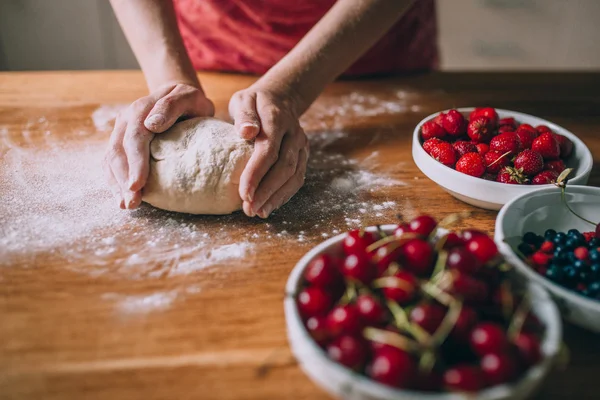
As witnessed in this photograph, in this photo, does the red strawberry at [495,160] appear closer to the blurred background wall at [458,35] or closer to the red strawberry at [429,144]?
the red strawberry at [429,144]

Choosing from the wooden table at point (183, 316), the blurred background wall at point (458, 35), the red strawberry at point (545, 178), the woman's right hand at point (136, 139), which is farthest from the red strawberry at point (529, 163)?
the blurred background wall at point (458, 35)

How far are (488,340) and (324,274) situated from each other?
0.22m

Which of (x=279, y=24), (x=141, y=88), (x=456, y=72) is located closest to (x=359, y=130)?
(x=279, y=24)

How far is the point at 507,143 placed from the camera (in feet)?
3.52

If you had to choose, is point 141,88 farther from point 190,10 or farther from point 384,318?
point 384,318

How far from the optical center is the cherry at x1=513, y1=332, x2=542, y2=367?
1.99 feet

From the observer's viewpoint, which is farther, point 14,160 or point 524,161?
point 14,160

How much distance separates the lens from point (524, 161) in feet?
3.42

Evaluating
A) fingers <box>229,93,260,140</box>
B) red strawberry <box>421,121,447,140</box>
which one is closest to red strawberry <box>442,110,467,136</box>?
red strawberry <box>421,121,447,140</box>

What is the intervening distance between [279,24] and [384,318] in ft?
3.75

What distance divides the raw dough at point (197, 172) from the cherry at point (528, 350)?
598 millimetres

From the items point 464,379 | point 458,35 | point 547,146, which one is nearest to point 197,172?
point 464,379

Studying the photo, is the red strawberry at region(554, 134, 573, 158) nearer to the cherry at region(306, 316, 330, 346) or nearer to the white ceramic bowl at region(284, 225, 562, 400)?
the white ceramic bowl at region(284, 225, 562, 400)

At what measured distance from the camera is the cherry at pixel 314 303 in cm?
68
